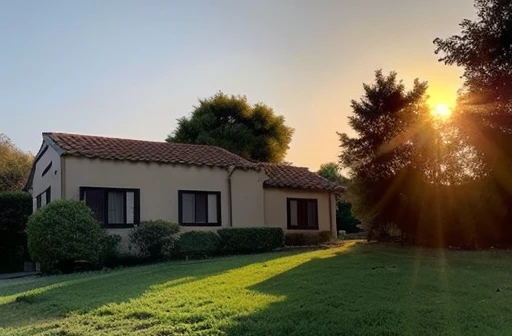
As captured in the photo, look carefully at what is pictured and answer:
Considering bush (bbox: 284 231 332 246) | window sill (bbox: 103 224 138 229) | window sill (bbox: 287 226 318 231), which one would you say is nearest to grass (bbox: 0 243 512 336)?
window sill (bbox: 103 224 138 229)

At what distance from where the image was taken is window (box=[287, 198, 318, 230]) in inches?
966

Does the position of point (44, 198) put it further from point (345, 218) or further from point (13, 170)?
point (345, 218)

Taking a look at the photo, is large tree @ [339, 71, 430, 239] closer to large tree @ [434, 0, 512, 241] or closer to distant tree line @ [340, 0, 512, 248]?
distant tree line @ [340, 0, 512, 248]

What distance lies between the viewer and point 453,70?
1544cm

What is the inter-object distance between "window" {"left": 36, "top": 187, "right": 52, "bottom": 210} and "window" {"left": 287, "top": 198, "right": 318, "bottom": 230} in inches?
392

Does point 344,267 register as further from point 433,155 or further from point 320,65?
point 433,155

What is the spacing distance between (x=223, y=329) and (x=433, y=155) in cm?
1333

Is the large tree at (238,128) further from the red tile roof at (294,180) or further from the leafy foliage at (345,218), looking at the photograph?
the red tile roof at (294,180)

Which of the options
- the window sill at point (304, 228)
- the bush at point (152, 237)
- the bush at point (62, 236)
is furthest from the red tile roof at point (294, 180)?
the bush at point (62, 236)

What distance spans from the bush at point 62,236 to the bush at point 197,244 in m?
2.73

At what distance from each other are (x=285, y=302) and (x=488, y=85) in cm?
982

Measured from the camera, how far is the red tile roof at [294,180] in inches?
949

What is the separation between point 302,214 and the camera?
25016mm

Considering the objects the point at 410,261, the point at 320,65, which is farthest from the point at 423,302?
the point at 320,65
